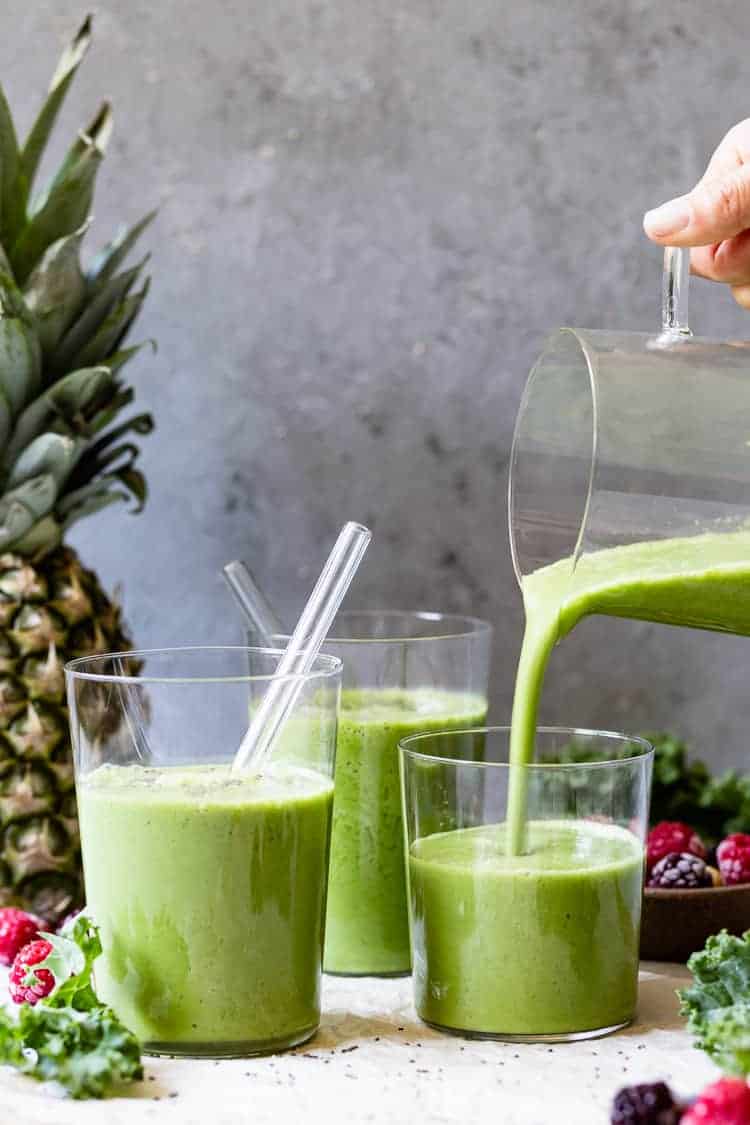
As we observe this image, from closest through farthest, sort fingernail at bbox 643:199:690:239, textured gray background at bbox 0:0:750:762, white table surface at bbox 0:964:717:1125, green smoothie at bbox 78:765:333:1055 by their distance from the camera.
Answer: white table surface at bbox 0:964:717:1125, green smoothie at bbox 78:765:333:1055, fingernail at bbox 643:199:690:239, textured gray background at bbox 0:0:750:762

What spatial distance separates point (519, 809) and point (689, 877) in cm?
30

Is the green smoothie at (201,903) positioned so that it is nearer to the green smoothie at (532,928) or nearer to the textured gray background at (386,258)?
the green smoothie at (532,928)

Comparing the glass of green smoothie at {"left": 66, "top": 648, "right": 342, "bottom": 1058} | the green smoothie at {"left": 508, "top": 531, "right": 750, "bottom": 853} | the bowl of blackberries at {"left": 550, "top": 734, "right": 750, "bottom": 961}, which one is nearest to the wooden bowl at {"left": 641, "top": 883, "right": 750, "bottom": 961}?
the bowl of blackberries at {"left": 550, "top": 734, "right": 750, "bottom": 961}

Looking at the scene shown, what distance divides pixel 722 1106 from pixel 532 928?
0.92 feet

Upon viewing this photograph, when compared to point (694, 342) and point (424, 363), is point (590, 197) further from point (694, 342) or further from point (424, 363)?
point (694, 342)

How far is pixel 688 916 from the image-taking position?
4.69ft

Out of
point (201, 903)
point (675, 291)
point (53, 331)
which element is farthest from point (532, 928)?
point (53, 331)

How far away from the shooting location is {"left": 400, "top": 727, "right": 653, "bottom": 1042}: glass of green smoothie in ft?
3.96

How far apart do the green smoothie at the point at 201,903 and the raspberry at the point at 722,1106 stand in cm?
37

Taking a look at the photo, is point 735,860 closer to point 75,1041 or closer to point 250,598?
point 250,598

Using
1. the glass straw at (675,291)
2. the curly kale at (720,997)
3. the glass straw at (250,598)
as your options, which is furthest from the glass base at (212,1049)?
the glass straw at (675,291)

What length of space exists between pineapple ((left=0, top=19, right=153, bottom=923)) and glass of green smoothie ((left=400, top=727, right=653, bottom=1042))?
0.54 meters

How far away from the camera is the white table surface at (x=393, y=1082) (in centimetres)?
106

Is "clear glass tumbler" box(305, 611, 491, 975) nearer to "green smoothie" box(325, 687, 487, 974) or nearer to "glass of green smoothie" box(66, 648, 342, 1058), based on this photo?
"green smoothie" box(325, 687, 487, 974)
